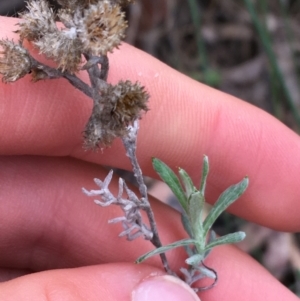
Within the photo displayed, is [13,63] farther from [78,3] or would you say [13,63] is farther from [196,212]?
[196,212]

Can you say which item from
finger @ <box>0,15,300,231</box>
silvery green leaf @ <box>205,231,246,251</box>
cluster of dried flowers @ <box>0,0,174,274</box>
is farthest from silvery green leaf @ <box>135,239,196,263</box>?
finger @ <box>0,15,300,231</box>

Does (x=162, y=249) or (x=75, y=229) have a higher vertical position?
(x=162, y=249)

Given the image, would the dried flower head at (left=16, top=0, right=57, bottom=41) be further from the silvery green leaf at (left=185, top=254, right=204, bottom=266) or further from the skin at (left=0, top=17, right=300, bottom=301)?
the silvery green leaf at (left=185, top=254, right=204, bottom=266)

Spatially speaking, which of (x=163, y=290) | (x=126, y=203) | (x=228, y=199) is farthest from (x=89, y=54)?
(x=163, y=290)

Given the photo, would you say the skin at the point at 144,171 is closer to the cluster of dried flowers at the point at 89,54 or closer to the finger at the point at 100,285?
the finger at the point at 100,285

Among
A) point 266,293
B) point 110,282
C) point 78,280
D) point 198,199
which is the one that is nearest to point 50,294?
point 78,280
